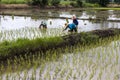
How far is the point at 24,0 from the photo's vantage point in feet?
131

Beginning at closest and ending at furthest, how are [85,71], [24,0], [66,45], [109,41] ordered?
[85,71], [66,45], [109,41], [24,0]

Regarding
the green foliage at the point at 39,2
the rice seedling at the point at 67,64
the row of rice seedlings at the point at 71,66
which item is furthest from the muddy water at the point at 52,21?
the green foliage at the point at 39,2

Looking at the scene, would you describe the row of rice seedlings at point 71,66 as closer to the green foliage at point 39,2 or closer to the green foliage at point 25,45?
the green foliage at point 25,45

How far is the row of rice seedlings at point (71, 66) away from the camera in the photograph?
7105 mm

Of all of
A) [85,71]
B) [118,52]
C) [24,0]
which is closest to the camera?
[85,71]

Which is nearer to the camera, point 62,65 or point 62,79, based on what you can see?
point 62,79

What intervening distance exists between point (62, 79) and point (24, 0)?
34041 mm

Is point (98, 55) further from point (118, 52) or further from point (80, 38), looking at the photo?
point (80, 38)

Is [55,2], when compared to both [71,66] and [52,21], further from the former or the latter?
[71,66]

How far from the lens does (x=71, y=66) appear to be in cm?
812

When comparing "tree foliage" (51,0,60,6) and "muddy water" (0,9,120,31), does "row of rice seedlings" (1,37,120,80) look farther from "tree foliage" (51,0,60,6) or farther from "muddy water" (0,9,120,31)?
"tree foliage" (51,0,60,6)

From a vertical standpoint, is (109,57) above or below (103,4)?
above

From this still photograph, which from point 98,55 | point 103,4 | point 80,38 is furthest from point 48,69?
point 103,4

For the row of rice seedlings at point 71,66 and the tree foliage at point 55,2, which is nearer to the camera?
the row of rice seedlings at point 71,66
